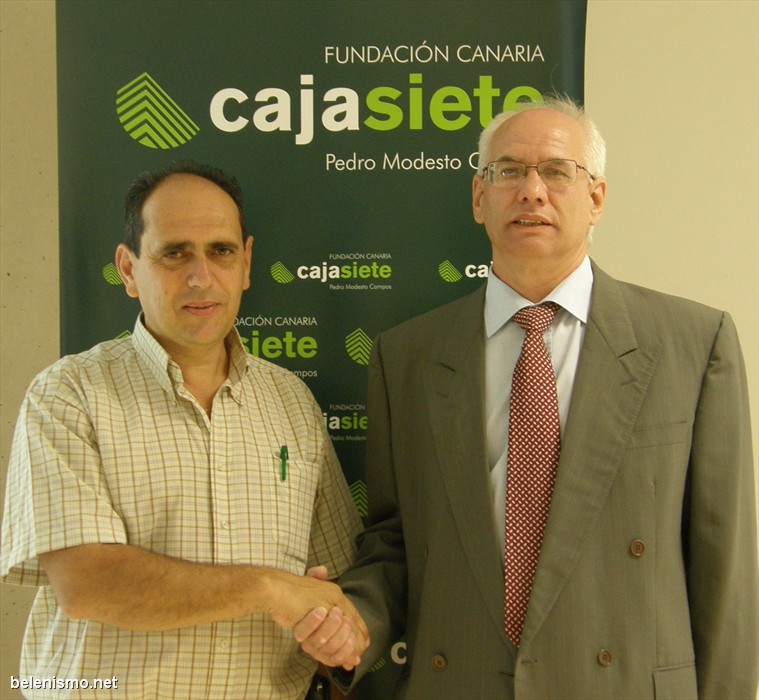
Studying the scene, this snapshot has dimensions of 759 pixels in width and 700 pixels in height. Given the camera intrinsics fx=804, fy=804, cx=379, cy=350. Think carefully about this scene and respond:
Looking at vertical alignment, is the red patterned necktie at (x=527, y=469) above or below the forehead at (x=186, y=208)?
below

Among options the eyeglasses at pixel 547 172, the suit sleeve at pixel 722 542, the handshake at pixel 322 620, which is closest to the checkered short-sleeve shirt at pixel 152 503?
the handshake at pixel 322 620

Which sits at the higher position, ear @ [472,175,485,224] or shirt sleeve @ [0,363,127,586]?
ear @ [472,175,485,224]

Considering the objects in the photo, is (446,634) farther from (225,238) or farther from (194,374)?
(225,238)

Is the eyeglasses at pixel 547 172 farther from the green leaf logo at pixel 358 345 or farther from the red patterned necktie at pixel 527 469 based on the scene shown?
the green leaf logo at pixel 358 345

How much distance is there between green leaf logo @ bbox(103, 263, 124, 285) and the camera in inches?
102

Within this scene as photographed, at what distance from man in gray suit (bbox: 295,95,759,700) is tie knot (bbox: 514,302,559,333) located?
0.10 ft

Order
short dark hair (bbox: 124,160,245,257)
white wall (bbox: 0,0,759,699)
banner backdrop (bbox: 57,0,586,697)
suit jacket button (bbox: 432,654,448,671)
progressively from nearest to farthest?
suit jacket button (bbox: 432,654,448,671)
short dark hair (bbox: 124,160,245,257)
banner backdrop (bbox: 57,0,586,697)
white wall (bbox: 0,0,759,699)

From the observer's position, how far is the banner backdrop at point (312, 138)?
2.54m

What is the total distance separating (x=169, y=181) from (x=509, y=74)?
3.66 ft

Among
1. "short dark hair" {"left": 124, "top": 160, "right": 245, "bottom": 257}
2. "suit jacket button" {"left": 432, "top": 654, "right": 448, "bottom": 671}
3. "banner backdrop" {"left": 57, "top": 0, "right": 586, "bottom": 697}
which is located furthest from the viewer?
"banner backdrop" {"left": 57, "top": 0, "right": 586, "bottom": 697}

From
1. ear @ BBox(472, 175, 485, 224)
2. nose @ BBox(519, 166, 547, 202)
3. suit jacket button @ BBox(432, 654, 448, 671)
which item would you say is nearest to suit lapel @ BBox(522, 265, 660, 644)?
suit jacket button @ BBox(432, 654, 448, 671)

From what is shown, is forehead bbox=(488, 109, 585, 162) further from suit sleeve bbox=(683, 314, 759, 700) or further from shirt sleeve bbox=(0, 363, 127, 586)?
shirt sleeve bbox=(0, 363, 127, 586)

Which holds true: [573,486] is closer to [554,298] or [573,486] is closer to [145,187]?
[554,298]

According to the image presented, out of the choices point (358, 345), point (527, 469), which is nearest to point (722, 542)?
point (527, 469)
